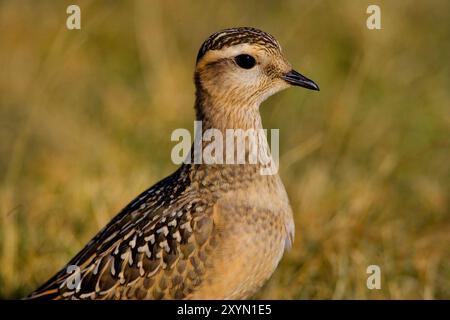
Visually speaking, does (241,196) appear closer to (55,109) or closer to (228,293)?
(228,293)

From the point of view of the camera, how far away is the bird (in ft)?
19.8

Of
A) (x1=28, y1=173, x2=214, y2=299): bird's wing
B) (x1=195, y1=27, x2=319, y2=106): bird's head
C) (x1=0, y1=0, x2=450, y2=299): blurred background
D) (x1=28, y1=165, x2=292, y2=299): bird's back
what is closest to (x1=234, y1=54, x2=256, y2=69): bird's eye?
(x1=195, y1=27, x2=319, y2=106): bird's head

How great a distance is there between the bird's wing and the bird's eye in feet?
3.01

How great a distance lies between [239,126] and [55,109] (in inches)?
206

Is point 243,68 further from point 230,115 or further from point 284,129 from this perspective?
point 284,129

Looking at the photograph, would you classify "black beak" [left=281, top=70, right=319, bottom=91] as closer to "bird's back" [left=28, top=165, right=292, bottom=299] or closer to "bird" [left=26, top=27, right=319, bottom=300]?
"bird" [left=26, top=27, right=319, bottom=300]

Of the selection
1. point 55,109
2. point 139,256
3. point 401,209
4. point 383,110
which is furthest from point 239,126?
point 55,109

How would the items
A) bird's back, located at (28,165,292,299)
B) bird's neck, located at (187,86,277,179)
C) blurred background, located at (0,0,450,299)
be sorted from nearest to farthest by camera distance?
bird's back, located at (28,165,292,299) < bird's neck, located at (187,86,277,179) < blurred background, located at (0,0,450,299)

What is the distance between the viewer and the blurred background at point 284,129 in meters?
7.83

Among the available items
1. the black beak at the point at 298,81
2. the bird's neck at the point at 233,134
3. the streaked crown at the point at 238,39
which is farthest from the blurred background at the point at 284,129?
the streaked crown at the point at 238,39

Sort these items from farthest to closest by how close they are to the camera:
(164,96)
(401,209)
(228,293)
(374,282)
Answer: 1. (164,96)
2. (401,209)
3. (374,282)
4. (228,293)

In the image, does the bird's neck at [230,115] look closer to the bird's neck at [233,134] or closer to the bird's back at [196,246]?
the bird's neck at [233,134]

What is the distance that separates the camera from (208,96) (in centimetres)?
656

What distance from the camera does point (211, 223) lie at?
6121mm
